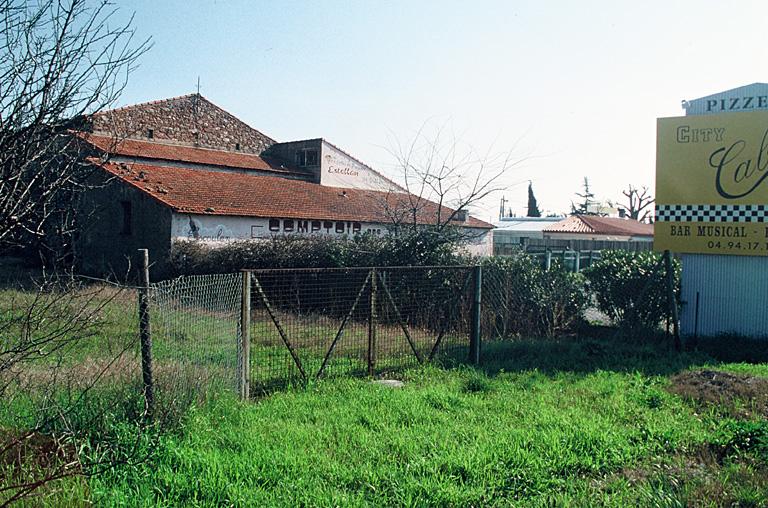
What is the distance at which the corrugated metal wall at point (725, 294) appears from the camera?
40.3 ft

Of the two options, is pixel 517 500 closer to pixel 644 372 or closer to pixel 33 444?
pixel 33 444

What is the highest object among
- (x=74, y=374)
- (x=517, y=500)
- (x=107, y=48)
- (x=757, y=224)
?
(x=107, y=48)

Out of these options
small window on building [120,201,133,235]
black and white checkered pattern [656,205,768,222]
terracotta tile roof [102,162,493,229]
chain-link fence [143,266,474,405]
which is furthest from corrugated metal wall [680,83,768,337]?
small window on building [120,201,133,235]

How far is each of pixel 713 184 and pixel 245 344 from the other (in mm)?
10109

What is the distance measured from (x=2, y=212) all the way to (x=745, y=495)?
5.48 meters

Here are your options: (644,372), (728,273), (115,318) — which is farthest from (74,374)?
(728,273)

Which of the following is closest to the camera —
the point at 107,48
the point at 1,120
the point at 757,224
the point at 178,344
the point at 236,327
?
the point at 1,120

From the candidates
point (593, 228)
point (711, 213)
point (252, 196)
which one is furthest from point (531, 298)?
point (593, 228)

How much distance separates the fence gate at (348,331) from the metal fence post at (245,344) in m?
0.01

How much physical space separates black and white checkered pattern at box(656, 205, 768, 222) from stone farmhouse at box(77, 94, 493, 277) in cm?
471

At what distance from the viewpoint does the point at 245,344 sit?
7473 mm

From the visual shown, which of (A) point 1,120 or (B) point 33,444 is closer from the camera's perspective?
(A) point 1,120

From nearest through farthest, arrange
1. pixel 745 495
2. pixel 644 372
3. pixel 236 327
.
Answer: pixel 745 495, pixel 236 327, pixel 644 372

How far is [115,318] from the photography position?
25.0 ft
